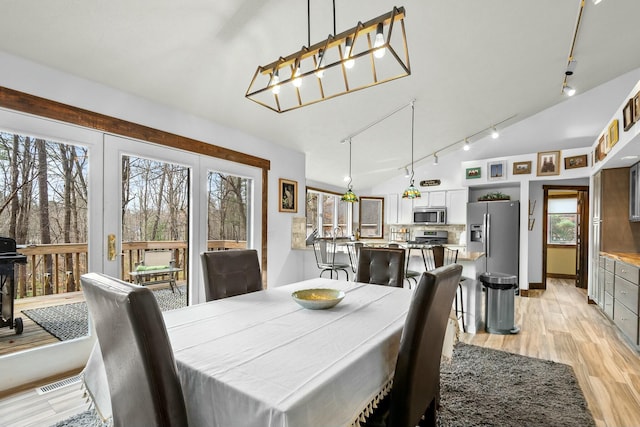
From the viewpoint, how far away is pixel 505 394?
87.7 inches

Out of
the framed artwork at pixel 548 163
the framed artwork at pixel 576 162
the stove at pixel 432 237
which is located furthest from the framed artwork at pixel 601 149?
the stove at pixel 432 237

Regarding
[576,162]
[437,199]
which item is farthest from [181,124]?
[576,162]

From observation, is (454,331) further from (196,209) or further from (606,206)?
(606,206)

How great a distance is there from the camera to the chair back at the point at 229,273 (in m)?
2.12

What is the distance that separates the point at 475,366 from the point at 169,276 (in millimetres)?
3661

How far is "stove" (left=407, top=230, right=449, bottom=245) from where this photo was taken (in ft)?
22.4

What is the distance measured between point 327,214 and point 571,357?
4950 millimetres

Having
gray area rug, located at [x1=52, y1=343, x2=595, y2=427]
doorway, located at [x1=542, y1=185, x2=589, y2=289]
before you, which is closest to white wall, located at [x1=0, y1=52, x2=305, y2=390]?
gray area rug, located at [x1=52, y1=343, x2=595, y2=427]

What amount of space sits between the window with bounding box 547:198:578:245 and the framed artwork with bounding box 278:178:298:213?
A: 589 cm

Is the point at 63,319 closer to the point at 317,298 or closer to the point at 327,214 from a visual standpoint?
the point at 317,298

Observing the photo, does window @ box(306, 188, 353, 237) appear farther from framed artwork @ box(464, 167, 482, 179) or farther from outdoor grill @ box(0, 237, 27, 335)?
outdoor grill @ box(0, 237, 27, 335)

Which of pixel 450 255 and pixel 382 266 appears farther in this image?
pixel 450 255

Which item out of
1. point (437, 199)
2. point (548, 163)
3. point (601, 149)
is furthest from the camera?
point (437, 199)

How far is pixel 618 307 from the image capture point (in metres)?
3.40
